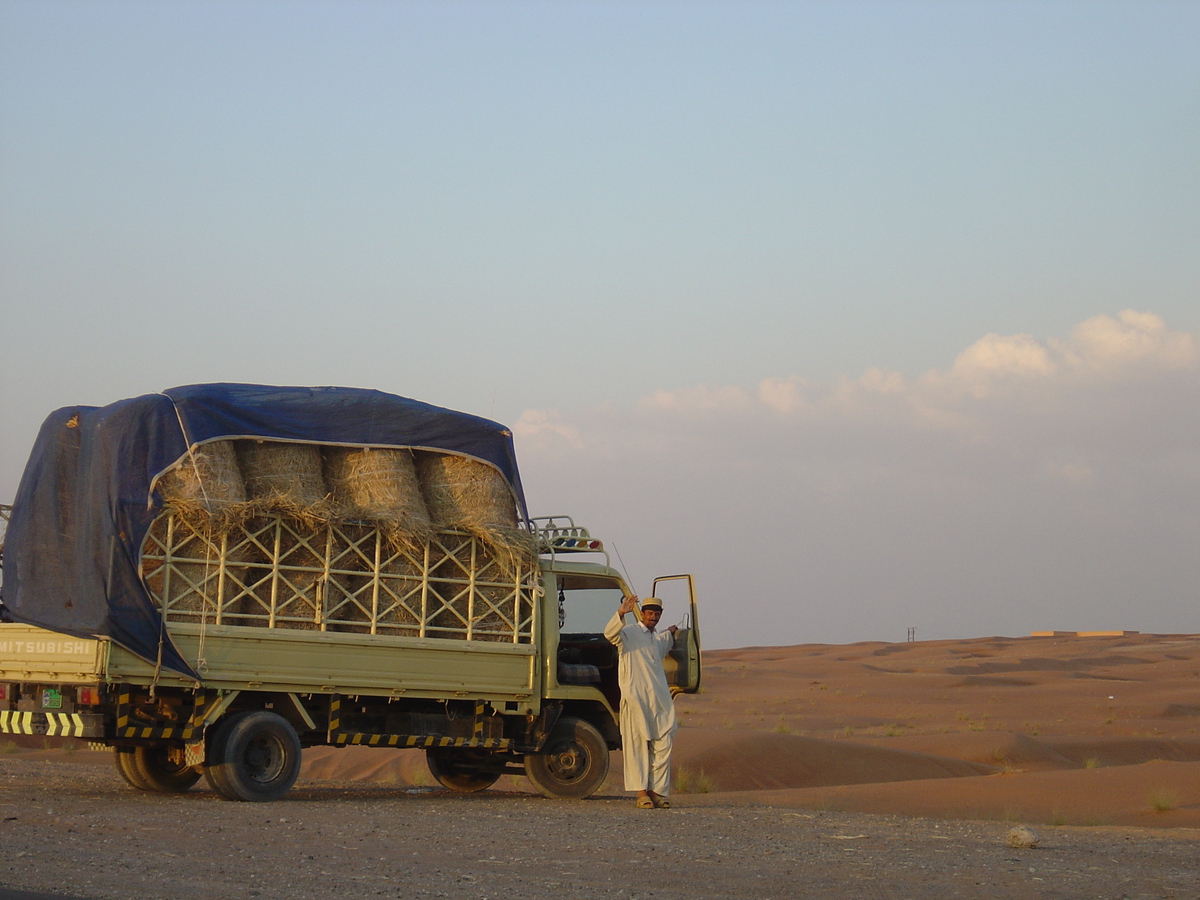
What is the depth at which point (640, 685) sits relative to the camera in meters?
14.4

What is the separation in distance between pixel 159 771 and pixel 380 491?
4190 millimetres

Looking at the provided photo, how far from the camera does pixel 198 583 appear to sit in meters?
13.0

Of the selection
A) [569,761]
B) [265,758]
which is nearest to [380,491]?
[265,758]

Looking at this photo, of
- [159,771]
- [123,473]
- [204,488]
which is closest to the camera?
[123,473]

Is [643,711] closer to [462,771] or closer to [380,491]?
[462,771]

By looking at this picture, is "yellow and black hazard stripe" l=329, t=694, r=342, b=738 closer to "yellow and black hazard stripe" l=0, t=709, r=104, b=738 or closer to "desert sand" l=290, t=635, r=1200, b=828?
"yellow and black hazard stripe" l=0, t=709, r=104, b=738

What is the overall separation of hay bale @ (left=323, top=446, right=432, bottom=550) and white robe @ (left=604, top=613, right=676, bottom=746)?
7.92ft

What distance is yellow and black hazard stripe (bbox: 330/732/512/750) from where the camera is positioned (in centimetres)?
1391

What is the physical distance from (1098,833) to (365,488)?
844cm

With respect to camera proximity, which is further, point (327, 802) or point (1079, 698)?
point (1079, 698)

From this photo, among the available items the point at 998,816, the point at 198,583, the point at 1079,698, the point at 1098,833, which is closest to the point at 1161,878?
the point at 1098,833

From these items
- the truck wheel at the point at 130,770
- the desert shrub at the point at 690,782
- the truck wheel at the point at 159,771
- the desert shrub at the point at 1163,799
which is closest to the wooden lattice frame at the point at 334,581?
the truck wheel at the point at 159,771

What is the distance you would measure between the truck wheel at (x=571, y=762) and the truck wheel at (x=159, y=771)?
392 centimetres

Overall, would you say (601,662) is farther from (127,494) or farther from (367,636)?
(127,494)
